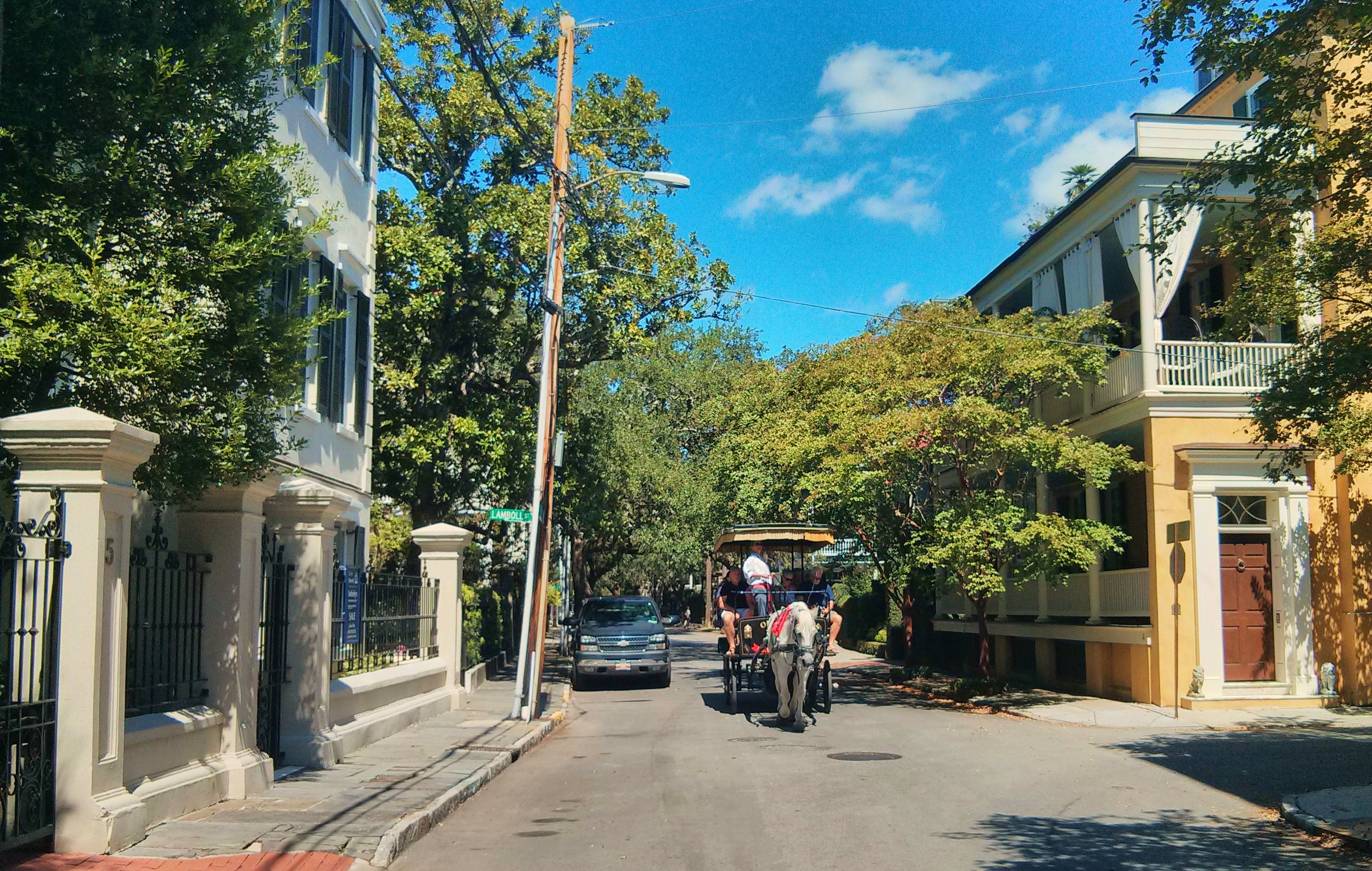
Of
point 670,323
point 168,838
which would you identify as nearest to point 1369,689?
point 670,323

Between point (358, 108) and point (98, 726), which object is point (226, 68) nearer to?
point (98, 726)

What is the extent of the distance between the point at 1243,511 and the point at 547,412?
39.7ft

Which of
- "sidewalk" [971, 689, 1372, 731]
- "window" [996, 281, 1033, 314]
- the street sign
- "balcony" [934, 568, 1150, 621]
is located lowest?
"sidewalk" [971, 689, 1372, 731]

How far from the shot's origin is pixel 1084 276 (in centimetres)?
2333

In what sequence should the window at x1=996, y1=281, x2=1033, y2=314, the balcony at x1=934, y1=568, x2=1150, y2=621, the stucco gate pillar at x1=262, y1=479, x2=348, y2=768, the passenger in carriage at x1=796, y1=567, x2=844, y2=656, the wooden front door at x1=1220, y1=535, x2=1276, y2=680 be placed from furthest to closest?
the window at x1=996, y1=281, x2=1033, y2=314
the balcony at x1=934, y1=568, x2=1150, y2=621
the wooden front door at x1=1220, y1=535, x2=1276, y2=680
the passenger in carriage at x1=796, y1=567, x2=844, y2=656
the stucco gate pillar at x1=262, y1=479, x2=348, y2=768

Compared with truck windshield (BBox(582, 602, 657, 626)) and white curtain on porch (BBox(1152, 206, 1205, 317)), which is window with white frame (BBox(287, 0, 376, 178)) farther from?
white curtain on porch (BBox(1152, 206, 1205, 317))

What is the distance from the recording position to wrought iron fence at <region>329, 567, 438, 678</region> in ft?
46.6

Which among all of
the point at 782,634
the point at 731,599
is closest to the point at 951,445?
the point at 731,599

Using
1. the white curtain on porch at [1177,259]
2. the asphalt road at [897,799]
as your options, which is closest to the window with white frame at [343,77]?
the asphalt road at [897,799]

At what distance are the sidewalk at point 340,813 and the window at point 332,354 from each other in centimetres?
488

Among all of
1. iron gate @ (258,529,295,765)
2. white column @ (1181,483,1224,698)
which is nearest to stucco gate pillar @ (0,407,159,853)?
iron gate @ (258,529,295,765)

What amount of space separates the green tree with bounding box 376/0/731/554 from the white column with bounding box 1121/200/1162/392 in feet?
29.4

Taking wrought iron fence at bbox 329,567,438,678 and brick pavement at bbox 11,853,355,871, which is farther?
wrought iron fence at bbox 329,567,438,678

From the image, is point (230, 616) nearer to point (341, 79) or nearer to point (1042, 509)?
point (341, 79)
